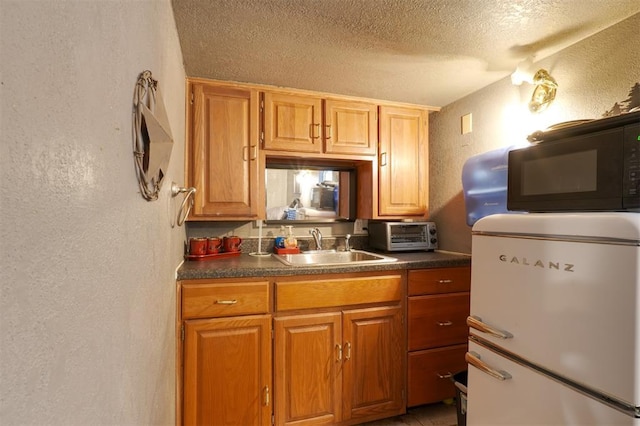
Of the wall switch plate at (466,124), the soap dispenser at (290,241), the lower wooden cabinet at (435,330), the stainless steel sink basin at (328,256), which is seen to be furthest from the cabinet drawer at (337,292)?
the wall switch plate at (466,124)

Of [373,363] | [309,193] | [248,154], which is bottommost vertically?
[373,363]

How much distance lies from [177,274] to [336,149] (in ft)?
4.23

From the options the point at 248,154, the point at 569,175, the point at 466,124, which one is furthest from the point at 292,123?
the point at 569,175

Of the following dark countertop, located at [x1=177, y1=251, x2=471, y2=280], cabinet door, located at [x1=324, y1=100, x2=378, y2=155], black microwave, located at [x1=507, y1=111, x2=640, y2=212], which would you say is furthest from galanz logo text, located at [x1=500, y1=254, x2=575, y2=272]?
cabinet door, located at [x1=324, y1=100, x2=378, y2=155]

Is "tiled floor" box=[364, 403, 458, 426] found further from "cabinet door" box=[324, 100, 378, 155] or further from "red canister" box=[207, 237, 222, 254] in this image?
"cabinet door" box=[324, 100, 378, 155]

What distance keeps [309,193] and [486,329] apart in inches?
61.0

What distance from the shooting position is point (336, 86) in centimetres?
198

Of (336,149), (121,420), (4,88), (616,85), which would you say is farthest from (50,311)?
(616,85)

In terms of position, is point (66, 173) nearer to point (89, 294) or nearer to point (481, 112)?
point (89, 294)

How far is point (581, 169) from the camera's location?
39.0 inches

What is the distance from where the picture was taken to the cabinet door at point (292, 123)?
1963mm

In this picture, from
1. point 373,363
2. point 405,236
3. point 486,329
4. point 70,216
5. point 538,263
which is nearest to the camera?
point 70,216

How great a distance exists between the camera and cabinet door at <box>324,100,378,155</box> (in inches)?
82.3

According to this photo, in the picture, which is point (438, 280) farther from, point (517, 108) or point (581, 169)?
point (517, 108)
